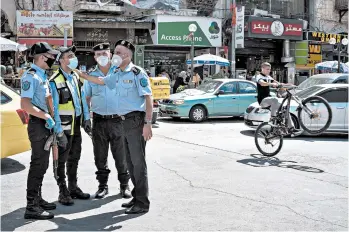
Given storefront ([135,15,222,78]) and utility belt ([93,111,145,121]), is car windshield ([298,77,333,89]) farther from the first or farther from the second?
utility belt ([93,111,145,121])

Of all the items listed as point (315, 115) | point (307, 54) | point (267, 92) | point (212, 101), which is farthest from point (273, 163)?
point (307, 54)

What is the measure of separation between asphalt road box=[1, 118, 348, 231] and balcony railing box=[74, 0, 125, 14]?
46.1ft

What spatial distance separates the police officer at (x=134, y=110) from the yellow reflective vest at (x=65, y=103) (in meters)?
0.36

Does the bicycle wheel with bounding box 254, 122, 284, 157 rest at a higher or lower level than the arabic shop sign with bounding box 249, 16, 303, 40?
lower

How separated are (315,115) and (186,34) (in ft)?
49.5

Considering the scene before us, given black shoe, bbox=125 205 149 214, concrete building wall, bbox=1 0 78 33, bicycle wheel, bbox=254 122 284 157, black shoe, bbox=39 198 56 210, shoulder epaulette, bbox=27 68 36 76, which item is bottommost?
black shoe, bbox=125 205 149 214

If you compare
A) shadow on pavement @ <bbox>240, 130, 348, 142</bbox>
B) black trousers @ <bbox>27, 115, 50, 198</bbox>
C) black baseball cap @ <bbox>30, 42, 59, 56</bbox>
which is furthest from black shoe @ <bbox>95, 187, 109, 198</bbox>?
shadow on pavement @ <bbox>240, 130, 348, 142</bbox>

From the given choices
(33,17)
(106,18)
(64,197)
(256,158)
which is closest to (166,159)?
(256,158)

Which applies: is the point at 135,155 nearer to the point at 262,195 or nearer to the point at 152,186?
the point at 152,186

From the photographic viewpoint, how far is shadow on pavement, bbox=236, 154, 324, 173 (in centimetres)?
829

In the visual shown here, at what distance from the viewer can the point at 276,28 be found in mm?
26500

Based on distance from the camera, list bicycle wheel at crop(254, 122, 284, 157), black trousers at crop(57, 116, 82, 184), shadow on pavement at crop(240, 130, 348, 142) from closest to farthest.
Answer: black trousers at crop(57, 116, 82, 184) < bicycle wheel at crop(254, 122, 284, 157) < shadow on pavement at crop(240, 130, 348, 142)

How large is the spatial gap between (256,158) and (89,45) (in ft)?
53.3

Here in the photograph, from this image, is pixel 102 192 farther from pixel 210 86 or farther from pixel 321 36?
pixel 321 36
